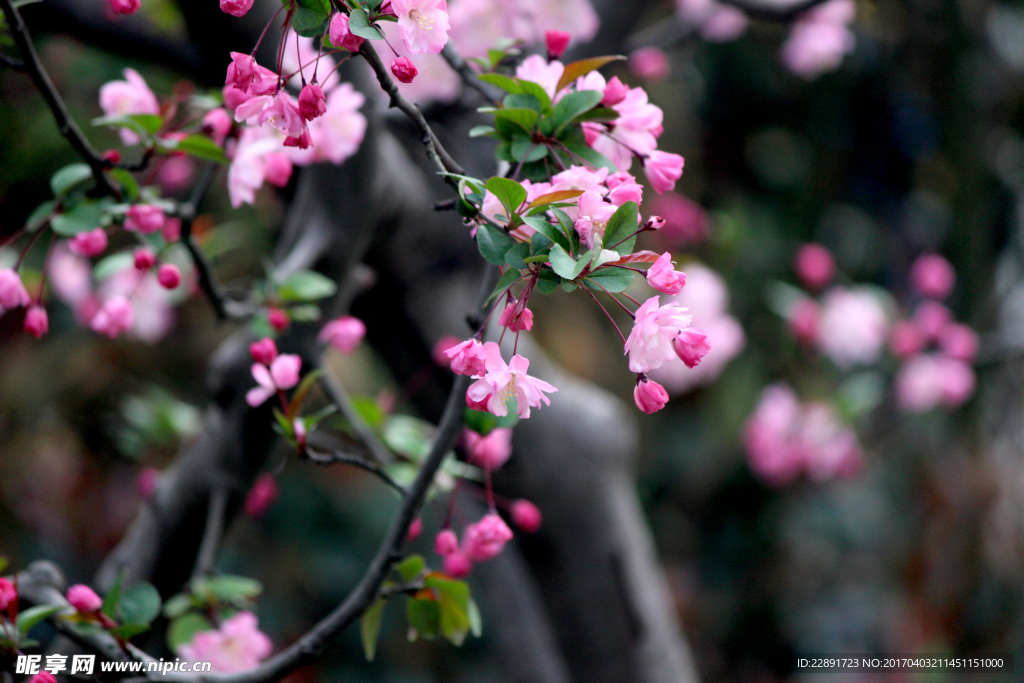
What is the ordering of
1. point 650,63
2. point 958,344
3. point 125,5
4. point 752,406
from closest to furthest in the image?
point 125,5 → point 650,63 → point 958,344 → point 752,406

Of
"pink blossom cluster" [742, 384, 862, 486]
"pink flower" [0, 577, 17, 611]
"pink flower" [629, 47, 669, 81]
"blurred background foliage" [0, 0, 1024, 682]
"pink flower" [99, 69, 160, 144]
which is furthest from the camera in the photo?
"blurred background foliage" [0, 0, 1024, 682]

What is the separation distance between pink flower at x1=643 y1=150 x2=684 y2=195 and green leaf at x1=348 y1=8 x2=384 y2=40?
16 cm

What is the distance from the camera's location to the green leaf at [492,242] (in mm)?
282

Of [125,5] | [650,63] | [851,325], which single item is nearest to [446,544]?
[125,5]

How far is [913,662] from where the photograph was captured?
4.45ft

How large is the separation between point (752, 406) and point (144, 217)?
4.79 ft

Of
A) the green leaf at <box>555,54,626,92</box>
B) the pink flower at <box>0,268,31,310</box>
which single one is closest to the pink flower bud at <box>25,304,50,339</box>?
the pink flower at <box>0,268,31,310</box>

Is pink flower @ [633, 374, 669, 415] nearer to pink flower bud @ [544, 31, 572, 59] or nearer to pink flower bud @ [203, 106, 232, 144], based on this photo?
pink flower bud @ [544, 31, 572, 59]

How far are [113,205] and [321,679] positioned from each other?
1612 mm

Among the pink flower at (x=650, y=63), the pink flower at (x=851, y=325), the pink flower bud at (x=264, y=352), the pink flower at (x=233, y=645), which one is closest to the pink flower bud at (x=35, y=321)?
the pink flower bud at (x=264, y=352)

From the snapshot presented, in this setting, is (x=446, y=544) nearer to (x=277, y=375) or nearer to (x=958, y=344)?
(x=277, y=375)

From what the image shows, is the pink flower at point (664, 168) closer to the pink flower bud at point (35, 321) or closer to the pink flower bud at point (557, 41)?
the pink flower bud at point (557, 41)

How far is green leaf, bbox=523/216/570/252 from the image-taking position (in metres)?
0.28

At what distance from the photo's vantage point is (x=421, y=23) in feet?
0.95
